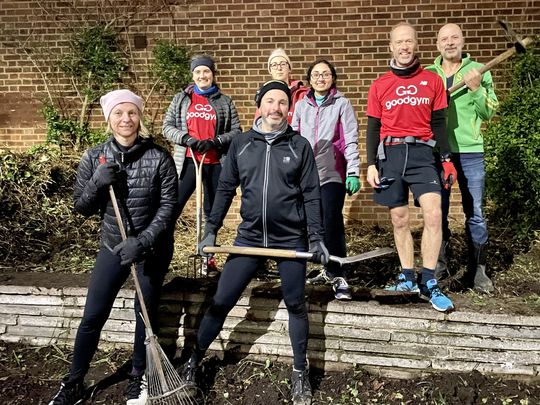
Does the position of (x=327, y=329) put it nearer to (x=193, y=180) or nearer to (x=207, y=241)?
(x=207, y=241)

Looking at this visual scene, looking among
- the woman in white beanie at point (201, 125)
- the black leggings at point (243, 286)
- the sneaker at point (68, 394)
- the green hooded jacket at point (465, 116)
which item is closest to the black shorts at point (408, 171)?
the green hooded jacket at point (465, 116)

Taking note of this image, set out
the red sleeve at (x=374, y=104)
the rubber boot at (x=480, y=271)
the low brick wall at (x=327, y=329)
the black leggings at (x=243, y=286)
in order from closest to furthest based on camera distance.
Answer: the black leggings at (x=243, y=286)
the low brick wall at (x=327, y=329)
the red sleeve at (x=374, y=104)
the rubber boot at (x=480, y=271)

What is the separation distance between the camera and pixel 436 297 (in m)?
3.68

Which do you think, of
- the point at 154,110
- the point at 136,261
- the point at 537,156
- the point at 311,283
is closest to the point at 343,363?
the point at 311,283

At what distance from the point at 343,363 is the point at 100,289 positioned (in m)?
1.72

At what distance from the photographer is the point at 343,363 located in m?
3.83

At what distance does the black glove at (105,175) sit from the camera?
3.05m

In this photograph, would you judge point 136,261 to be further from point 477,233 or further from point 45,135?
point 45,135

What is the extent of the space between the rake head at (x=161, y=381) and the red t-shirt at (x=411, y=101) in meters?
2.07

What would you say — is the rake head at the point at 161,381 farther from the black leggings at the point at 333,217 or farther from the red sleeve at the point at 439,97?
the red sleeve at the point at 439,97

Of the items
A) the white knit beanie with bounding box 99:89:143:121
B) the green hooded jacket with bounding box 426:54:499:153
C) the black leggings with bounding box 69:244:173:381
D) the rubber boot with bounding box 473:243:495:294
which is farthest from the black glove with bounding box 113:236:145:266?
the rubber boot with bounding box 473:243:495:294

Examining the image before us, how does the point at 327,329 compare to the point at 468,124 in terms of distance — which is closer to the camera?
the point at 327,329

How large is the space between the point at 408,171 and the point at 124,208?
1876 millimetres

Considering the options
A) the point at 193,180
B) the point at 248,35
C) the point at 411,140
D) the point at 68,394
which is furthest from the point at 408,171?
the point at 248,35
